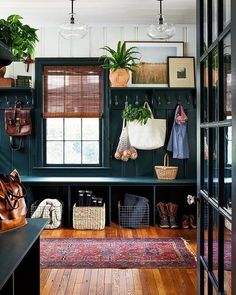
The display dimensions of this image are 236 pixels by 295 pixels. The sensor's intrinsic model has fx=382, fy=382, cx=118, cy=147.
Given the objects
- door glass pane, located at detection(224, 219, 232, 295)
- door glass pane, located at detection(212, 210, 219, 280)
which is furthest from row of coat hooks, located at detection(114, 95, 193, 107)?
door glass pane, located at detection(224, 219, 232, 295)

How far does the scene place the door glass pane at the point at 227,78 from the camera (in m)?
1.54

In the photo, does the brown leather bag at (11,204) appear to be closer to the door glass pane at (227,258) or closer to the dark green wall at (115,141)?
the door glass pane at (227,258)

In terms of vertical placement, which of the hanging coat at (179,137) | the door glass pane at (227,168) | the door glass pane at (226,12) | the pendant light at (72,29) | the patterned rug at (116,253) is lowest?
the patterned rug at (116,253)

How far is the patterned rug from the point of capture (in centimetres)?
358

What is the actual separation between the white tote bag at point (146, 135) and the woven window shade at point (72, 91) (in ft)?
1.82

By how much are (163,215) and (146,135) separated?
1109mm

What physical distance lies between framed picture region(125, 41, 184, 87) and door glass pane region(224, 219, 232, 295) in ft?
13.2

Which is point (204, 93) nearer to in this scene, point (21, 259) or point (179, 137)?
point (21, 259)

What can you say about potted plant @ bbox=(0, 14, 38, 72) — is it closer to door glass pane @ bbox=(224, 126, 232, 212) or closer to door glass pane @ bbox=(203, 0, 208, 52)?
door glass pane @ bbox=(203, 0, 208, 52)

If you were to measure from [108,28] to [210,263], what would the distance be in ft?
14.2

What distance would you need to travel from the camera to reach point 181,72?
5.39m

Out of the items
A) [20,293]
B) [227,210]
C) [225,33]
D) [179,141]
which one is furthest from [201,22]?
[179,141]

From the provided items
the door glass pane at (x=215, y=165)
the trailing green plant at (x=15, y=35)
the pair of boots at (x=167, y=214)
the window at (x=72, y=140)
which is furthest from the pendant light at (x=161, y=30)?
the door glass pane at (x=215, y=165)

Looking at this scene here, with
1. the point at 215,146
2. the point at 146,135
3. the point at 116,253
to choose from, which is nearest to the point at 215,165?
the point at 215,146
